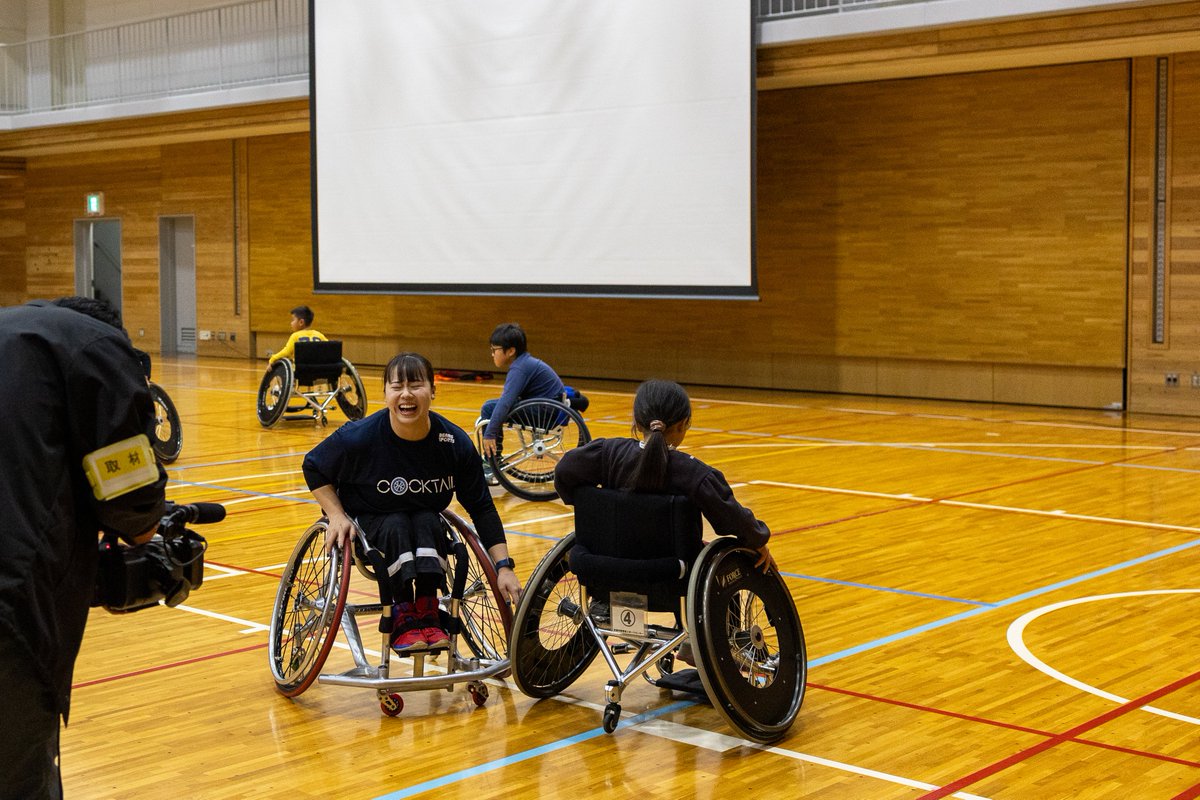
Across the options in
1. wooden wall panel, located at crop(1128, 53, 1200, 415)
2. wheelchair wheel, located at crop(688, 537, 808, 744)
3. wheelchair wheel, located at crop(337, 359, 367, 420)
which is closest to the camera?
wheelchair wheel, located at crop(688, 537, 808, 744)

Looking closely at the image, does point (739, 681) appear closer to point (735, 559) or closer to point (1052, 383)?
point (735, 559)

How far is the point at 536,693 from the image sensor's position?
15.0 feet

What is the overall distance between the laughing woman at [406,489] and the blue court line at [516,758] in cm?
55

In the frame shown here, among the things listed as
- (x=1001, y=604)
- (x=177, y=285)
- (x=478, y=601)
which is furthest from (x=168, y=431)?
(x=177, y=285)

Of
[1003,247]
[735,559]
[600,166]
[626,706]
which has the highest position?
[600,166]

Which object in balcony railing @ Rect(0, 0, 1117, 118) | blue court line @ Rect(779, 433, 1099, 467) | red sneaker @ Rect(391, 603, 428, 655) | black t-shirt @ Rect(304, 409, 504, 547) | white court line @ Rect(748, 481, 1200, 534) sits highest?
balcony railing @ Rect(0, 0, 1117, 118)

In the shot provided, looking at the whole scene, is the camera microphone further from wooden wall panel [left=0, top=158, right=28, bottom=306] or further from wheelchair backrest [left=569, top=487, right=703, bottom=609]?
wooden wall panel [left=0, top=158, right=28, bottom=306]

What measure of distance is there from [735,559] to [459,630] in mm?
999

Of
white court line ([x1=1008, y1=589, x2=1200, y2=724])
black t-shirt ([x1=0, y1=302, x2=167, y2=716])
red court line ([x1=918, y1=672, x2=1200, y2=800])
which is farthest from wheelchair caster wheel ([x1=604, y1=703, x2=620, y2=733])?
black t-shirt ([x1=0, y1=302, x2=167, y2=716])

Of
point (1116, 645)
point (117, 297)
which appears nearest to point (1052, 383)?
point (1116, 645)

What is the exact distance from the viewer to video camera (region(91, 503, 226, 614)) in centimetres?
251

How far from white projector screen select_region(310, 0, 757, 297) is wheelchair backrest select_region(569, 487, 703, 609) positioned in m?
10.1

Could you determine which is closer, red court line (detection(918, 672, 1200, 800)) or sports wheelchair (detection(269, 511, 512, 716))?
red court line (detection(918, 672, 1200, 800))

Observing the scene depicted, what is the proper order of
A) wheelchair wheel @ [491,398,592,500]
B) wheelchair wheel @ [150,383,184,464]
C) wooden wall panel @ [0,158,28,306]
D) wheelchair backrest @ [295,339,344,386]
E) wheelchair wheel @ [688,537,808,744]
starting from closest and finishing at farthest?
wheelchair wheel @ [688,537,808,744], wheelchair wheel @ [491,398,592,500], wheelchair wheel @ [150,383,184,464], wheelchair backrest @ [295,339,344,386], wooden wall panel @ [0,158,28,306]
